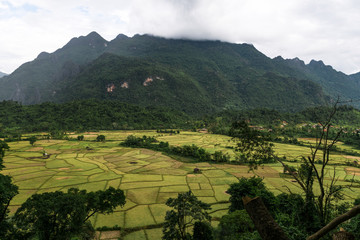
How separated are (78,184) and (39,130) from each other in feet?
241

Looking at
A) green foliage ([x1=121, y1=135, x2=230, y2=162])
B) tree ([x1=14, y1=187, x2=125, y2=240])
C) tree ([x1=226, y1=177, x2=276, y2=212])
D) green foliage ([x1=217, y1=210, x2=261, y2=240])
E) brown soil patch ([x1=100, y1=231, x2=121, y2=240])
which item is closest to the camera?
tree ([x1=14, y1=187, x2=125, y2=240])

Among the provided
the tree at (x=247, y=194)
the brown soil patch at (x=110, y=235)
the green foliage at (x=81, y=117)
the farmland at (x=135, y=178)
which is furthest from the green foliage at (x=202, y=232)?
the green foliage at (x=81, y=117)

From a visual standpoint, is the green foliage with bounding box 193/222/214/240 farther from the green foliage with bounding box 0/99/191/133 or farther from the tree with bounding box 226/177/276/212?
the green foliage with bounding box 0/99/191/133

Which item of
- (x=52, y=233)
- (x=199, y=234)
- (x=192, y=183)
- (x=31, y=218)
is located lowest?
(x=192, y=183)

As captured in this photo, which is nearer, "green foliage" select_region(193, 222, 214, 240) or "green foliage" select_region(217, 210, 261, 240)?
"green foliage" select_region(193, 222, 214, 240)

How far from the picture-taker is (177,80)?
635 ft

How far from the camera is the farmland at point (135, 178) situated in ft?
67.6

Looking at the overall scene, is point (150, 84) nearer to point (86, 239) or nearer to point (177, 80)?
point (177, 80)

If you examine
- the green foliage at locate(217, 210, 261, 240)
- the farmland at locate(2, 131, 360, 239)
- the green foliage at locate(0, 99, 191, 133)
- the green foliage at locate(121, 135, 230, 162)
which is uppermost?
the green foliage at locate(0, 99, 191, 133)

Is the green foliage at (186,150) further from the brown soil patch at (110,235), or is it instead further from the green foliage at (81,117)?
the green foliage at (81,117)

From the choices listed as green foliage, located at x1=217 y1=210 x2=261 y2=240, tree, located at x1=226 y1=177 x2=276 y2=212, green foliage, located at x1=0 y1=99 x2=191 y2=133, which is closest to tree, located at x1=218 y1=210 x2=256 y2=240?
green foliage, located at x1=217 y1=210 x2=261 y2=240

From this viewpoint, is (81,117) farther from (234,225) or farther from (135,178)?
(234,225)

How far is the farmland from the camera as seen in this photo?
20.6 metres

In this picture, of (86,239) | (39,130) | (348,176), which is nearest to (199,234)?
(86,239)
